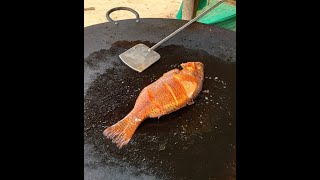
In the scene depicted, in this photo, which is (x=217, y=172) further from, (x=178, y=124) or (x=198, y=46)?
(x=198, y=46)

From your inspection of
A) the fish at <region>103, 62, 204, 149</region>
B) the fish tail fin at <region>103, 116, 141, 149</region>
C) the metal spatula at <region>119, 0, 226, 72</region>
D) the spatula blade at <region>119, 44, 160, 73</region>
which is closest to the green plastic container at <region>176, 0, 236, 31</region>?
the metal spatula at <region>119, 0, 226, 72</region>

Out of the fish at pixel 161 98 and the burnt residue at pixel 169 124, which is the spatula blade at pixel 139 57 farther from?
the fish at pixel 161 98

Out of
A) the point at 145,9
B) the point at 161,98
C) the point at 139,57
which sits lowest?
the point at 145,9

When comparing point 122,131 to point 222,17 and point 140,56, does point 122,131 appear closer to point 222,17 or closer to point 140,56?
point 140,56

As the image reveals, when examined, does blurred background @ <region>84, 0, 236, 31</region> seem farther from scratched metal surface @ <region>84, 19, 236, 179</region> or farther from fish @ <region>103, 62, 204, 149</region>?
fish @ <region>103, 62, 204, 149</region>

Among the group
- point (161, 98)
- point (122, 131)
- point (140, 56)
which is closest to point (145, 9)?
point (140, 56)

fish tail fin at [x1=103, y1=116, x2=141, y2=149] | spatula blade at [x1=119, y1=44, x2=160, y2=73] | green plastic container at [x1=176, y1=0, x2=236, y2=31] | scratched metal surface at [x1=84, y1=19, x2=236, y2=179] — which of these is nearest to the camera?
scratched metal surface at [x1=84, y1=19, x2=236, y2=179]
